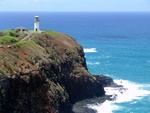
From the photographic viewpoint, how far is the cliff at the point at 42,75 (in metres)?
41.9

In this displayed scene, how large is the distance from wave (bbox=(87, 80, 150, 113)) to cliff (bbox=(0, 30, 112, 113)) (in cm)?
326

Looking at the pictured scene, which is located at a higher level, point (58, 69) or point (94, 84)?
point (58, 69)

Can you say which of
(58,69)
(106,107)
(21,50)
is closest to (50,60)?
(58,69)

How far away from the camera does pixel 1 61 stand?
147 ft

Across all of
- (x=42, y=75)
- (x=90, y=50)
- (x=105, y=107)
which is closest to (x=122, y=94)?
(x=105, y=107)

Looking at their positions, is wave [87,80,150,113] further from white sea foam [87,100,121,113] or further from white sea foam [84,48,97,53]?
white sea foam [84,48,97,53]

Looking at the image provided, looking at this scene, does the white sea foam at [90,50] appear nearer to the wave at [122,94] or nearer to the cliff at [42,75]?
the wave at [122,94]

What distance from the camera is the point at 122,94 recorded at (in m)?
75.6

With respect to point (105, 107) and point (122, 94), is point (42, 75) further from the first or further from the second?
point (122, 94)

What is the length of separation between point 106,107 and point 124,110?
10.5 feet

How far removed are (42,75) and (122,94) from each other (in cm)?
3126

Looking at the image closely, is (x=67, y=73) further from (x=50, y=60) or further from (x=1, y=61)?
(x=1, y=61)

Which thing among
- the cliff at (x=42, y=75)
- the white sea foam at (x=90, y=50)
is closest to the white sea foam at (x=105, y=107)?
the cliff at (x=42, y=75)

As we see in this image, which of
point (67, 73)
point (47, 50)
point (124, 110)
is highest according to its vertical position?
point (47, 50)
